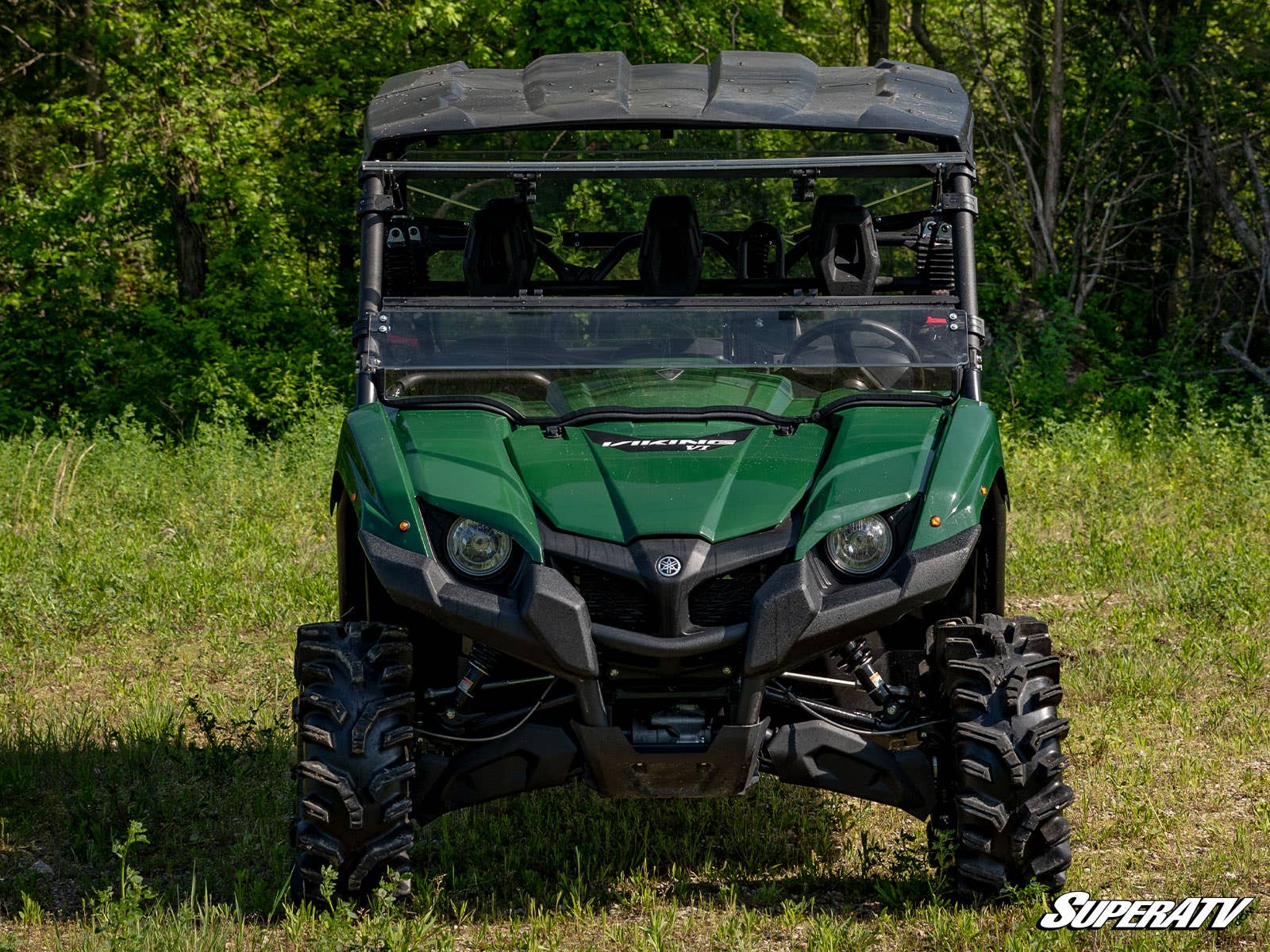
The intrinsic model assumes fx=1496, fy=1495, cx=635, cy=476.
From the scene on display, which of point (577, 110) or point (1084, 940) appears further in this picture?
point (577, 110)

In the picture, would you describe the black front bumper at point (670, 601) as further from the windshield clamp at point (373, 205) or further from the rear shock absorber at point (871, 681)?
the windshield clamp at point (373, 205)

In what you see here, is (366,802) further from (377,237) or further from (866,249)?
(866,249)

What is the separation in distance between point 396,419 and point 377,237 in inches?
34.1

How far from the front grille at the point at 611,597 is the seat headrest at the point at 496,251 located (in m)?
1.92

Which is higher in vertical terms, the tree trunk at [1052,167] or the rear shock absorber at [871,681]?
the tree trunk at [1052,167]

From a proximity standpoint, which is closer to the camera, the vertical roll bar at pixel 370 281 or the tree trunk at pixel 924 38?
the vertical roll bar at pixel 370 281

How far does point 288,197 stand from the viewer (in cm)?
1591

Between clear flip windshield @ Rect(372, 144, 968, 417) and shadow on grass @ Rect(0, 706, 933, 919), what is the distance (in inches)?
53.5

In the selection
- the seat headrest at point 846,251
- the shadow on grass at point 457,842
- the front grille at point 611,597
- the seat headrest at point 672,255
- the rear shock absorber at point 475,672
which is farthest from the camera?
the seat headrest at point 672,255

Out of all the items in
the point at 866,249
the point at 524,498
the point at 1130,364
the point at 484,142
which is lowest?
the point at 1130,364

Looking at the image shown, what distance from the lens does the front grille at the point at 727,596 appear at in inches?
146

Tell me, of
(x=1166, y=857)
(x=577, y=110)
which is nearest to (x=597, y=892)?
(x=1166, y=857)

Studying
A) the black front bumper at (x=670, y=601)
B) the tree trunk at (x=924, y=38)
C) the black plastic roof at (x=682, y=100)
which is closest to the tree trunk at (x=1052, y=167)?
the tree trunk at (x=924, y=38)

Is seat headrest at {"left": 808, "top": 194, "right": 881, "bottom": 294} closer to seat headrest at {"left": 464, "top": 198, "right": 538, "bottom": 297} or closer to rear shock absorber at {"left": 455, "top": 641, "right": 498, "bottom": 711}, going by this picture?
seat headrest at {"left": 464, "top": 198, "right": 538, "bottom": 297}
